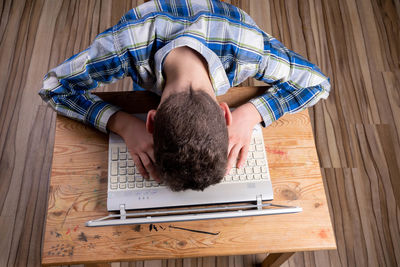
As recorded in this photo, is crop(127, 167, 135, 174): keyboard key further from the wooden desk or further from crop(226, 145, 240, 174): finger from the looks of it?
crop(226, 145, 240, 174): finger

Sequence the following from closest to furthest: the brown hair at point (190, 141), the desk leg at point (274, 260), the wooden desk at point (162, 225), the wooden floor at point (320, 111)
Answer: the brown hair at point (190, 141)
the wooden desk at point (162, 225)
the desk leg at point (274, 260)
the wooden floor at point (320, 111)

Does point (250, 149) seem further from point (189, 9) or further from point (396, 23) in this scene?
point (396, 23)

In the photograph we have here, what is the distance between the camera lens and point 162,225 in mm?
783

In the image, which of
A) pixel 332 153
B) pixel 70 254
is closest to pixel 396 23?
pixel 332 153

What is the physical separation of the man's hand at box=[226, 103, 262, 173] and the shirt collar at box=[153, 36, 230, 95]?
0.11 meters

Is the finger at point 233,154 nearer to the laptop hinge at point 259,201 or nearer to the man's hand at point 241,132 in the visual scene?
the man's hand at point 241,132

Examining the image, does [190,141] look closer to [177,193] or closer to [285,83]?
[177,193]

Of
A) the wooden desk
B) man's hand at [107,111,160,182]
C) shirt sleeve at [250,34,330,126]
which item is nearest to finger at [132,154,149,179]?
man's hand at [107,111,160,182]

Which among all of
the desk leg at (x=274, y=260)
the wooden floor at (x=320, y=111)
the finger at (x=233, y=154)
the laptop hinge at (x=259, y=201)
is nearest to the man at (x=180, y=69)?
the finger at (x=233, y=154)

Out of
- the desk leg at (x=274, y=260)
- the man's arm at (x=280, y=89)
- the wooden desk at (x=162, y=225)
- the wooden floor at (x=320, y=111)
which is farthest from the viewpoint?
the wooden floor at (x=320, y=111)

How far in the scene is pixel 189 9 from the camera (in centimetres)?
95

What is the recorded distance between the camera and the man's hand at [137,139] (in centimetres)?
79

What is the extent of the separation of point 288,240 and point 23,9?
6.43ft

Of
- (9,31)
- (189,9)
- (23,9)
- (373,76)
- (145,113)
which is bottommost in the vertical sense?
(145,113)
